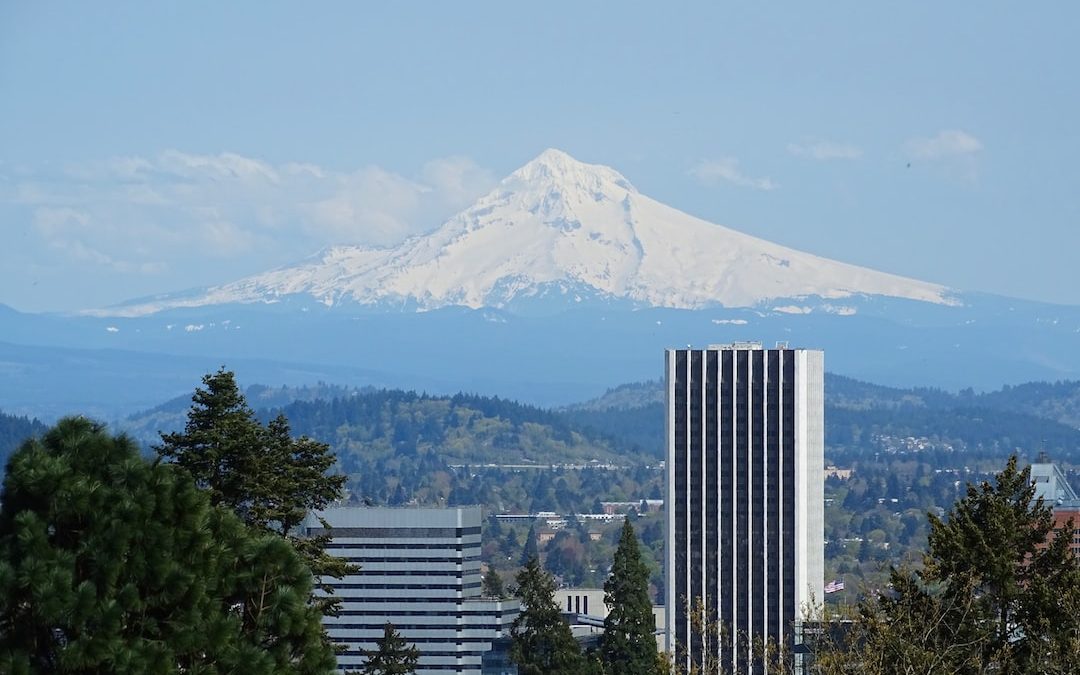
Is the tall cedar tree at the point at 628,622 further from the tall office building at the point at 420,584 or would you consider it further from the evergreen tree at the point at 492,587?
the evergreen tree at the point at 492,587

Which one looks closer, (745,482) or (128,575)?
(128,575)

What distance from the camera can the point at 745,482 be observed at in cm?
12600

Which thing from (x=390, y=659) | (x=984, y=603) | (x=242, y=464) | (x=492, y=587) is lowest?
(x=492, y=587)

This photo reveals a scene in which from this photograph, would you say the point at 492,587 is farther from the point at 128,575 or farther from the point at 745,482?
the point at 128,575

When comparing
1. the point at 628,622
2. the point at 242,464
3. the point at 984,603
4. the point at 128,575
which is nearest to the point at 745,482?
the point at 628,622

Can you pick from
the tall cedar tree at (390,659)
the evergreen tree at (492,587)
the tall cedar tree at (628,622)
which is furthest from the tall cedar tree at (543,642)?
the evergreen tree at (492,587)

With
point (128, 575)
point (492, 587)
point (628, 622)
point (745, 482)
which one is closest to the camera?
point (128, 575)

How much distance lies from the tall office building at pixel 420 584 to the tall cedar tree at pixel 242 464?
311 feet

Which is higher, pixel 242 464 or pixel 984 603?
pixel 242 464

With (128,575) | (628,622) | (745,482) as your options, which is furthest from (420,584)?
(128,575)

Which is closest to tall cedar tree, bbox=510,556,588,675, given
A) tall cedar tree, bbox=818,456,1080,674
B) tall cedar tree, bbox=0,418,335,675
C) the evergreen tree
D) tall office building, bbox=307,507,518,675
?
tall cedar tree, bbox=818,456,1080,674

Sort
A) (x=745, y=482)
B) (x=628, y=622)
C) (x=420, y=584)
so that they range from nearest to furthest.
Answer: (x=628, y=622) → (x=745, y=482) → (x=420, y=584)

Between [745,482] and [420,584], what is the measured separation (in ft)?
70.3

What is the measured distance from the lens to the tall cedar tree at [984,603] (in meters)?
26.6
